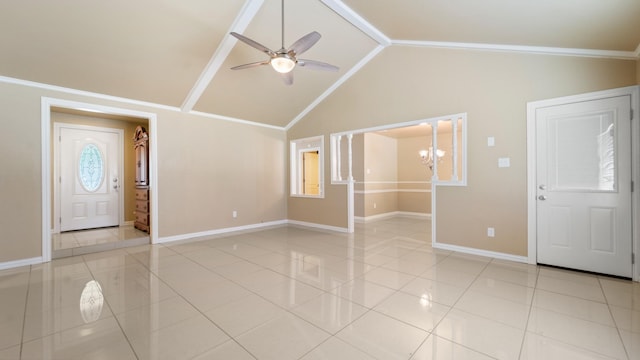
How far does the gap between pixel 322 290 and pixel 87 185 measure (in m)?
5.89

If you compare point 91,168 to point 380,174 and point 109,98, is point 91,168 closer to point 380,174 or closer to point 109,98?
point 109,98

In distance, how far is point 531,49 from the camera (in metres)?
3.35

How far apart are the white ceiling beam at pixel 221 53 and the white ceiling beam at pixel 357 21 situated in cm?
93

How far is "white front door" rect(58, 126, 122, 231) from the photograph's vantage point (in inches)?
211

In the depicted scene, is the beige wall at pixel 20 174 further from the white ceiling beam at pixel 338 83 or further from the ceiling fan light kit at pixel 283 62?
the white ceiling beam at pixel 338 83

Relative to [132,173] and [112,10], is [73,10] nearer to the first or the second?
[112,10]

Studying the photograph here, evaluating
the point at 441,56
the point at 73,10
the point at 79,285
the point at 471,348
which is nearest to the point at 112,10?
the point at 73,10

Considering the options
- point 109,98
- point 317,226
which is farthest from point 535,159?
Result: point 109,98

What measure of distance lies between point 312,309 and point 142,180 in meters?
4.82

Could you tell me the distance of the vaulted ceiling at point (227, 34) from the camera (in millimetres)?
2699

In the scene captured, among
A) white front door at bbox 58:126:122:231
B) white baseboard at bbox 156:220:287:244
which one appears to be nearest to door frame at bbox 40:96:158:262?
white baseboard at bbox 156:220:287:244

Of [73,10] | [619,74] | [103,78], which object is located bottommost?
[619,74]

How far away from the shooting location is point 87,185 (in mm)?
5613

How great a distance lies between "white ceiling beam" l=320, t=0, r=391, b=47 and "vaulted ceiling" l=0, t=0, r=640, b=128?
0.01 metres
